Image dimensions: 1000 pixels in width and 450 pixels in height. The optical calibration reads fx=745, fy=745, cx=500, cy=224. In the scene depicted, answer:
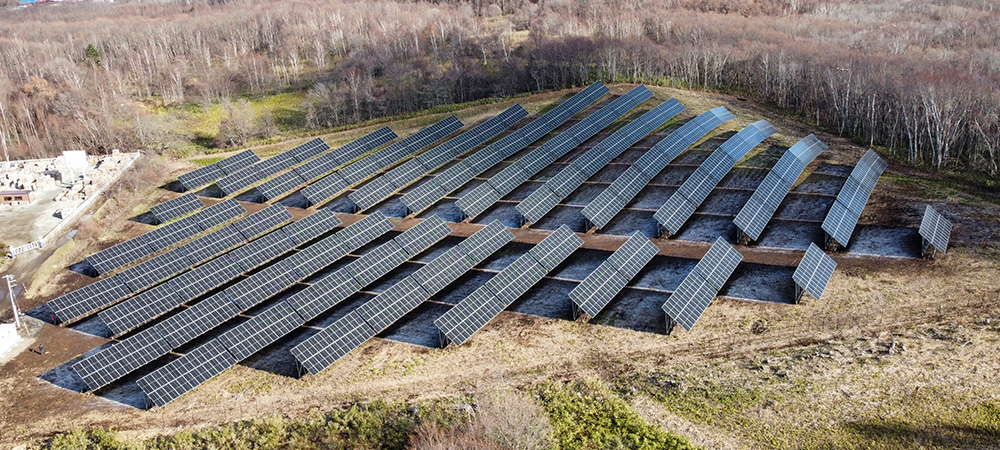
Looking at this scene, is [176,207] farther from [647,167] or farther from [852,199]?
[852,199]

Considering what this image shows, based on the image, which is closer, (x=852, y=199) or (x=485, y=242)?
(x=485, y=242)

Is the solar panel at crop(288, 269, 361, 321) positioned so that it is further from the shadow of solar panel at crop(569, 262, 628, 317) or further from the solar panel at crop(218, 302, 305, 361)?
the shadow of solar panel at crop(569, 262, 628, 317)

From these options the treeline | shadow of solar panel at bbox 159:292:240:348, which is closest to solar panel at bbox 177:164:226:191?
the treeline

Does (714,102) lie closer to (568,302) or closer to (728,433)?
(568,302)

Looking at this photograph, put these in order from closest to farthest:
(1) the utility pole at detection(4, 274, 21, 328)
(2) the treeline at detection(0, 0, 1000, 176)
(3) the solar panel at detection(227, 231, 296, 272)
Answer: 1. (1) the utility pole at detection(4, 274, 21, 328)
2. (3) the solar panel at detection(227, 231, 296, 272)
3. (2) the treeline at detection(0, 0, 1000, 176)

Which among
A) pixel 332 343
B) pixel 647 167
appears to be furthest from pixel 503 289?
pixel 647 167
